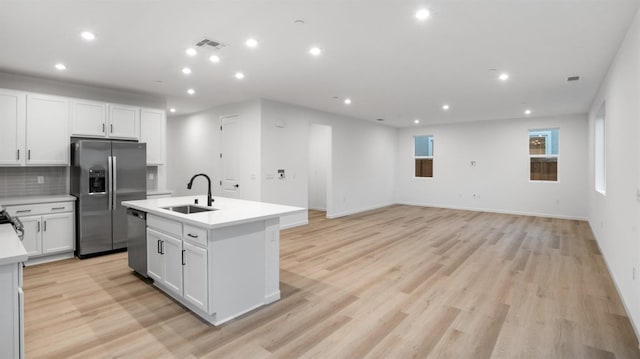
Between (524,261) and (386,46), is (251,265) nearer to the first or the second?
(386,46)

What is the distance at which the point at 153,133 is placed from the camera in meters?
5.49

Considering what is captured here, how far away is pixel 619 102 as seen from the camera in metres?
3.37

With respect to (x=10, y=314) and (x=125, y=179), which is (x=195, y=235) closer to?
(x=10, y=314)

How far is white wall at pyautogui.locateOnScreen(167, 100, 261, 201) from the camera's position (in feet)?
19.9

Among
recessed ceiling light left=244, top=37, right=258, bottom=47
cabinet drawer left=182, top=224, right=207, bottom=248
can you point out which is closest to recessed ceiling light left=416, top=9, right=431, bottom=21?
recessed ceiling light left=244, top=37, right=258, bottom=47

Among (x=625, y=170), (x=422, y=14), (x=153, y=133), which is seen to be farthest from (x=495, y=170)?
(x=153, y=133)

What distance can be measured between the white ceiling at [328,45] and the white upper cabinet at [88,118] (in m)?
0.35

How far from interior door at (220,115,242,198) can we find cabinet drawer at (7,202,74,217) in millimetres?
2624

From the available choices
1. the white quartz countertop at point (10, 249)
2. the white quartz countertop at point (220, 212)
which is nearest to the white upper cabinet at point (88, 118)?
the white quartz countertop at point (220, 212)

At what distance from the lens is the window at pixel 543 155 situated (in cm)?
801

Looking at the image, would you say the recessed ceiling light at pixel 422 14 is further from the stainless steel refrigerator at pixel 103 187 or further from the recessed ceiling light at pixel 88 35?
the stainless steel refrigerator at pixel 103 187

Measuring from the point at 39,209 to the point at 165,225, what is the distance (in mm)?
2466

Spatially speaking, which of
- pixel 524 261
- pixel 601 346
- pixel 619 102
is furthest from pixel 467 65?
pixel 601 346

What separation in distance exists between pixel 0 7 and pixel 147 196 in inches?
121
